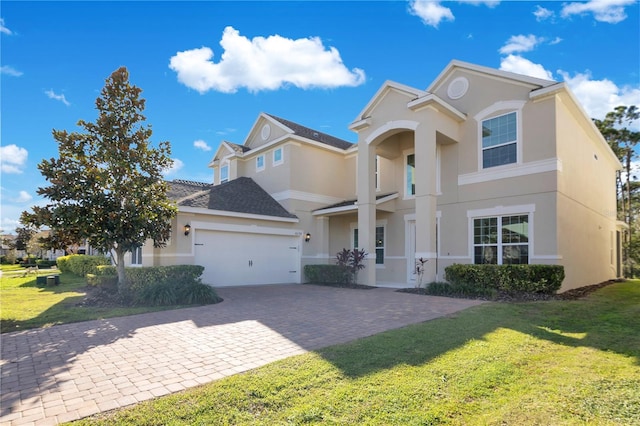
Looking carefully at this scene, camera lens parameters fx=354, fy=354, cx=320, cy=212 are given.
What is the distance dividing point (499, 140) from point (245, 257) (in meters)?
11.2

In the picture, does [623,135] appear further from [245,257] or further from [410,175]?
[245,257]

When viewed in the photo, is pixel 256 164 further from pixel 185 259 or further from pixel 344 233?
pixel 185 259

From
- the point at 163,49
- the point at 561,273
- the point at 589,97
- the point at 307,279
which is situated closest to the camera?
the point at 561,273

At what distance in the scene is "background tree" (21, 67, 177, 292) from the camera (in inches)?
385

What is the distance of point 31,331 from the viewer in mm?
7133

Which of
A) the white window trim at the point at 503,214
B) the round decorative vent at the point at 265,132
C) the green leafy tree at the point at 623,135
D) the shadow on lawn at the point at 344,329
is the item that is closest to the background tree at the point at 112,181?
the shadow on lawn at the point at 344,329

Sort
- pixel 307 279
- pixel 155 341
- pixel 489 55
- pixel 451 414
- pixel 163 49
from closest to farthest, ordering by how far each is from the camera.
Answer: pixel 451 414 → pixel 155 341 → pixel 163 49 → pixel 489 55 → pixel 307 279

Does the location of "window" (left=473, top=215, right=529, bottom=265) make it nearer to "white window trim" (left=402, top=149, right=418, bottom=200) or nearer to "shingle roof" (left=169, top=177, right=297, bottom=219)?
"white window trim" (left=402, top=149, right=418, bottom=200)

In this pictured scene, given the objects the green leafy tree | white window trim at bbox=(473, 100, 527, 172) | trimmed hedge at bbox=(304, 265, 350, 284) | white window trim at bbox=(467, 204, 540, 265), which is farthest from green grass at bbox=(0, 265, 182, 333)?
the green leafy tree

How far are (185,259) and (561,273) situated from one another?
504 inches

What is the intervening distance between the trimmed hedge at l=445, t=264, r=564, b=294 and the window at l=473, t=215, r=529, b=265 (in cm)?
113

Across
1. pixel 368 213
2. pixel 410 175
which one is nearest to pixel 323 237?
pixel 368 213

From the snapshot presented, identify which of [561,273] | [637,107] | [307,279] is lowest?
[307,279]

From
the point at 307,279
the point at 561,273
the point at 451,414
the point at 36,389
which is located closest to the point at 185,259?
the point at 307,279
